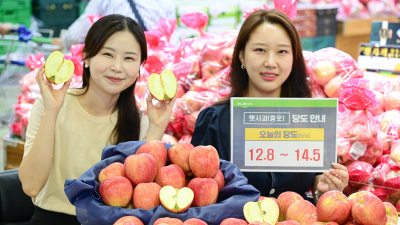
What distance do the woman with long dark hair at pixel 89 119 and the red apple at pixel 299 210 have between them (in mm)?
726

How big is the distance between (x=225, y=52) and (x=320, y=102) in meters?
1.04

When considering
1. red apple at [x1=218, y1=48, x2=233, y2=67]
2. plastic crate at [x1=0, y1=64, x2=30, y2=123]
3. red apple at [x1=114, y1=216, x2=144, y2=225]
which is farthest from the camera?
plastic crate at [x1=0, y1=64, x2=30, y2=123]

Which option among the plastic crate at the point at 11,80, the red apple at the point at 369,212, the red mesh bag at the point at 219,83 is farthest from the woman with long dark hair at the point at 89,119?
the plastic crate at the point at 11,80

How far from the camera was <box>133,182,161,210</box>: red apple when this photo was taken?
103 centimetres

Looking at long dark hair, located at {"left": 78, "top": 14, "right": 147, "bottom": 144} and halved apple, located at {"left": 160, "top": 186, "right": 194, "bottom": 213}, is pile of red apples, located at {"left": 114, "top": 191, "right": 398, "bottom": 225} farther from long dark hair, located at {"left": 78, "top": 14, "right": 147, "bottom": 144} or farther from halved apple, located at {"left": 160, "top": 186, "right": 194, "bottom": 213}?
long dark hair, located at {"left": 78, "top": 14, "right": 147, "bottom": 144}

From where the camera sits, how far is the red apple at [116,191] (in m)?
1.03

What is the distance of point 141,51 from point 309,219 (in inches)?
41.1

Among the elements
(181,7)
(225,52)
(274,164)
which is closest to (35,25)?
(181,7)

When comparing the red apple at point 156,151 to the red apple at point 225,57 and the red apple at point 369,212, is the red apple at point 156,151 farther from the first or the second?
the red apple at point 225,57

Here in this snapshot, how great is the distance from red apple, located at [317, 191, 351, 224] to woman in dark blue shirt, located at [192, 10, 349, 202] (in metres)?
0.51

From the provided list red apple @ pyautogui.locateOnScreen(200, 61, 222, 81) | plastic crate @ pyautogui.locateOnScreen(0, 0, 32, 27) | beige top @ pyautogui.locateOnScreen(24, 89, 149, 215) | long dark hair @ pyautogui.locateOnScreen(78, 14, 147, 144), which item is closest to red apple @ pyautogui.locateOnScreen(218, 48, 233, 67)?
red apple @ pyautogui.locateOnScreen(200, 61, 222, 81)

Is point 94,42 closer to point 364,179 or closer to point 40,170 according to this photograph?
point 40,170

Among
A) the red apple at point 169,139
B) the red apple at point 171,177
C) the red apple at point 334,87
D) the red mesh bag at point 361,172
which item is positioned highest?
the red apple at point 334,87

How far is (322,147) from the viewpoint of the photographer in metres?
1.44
